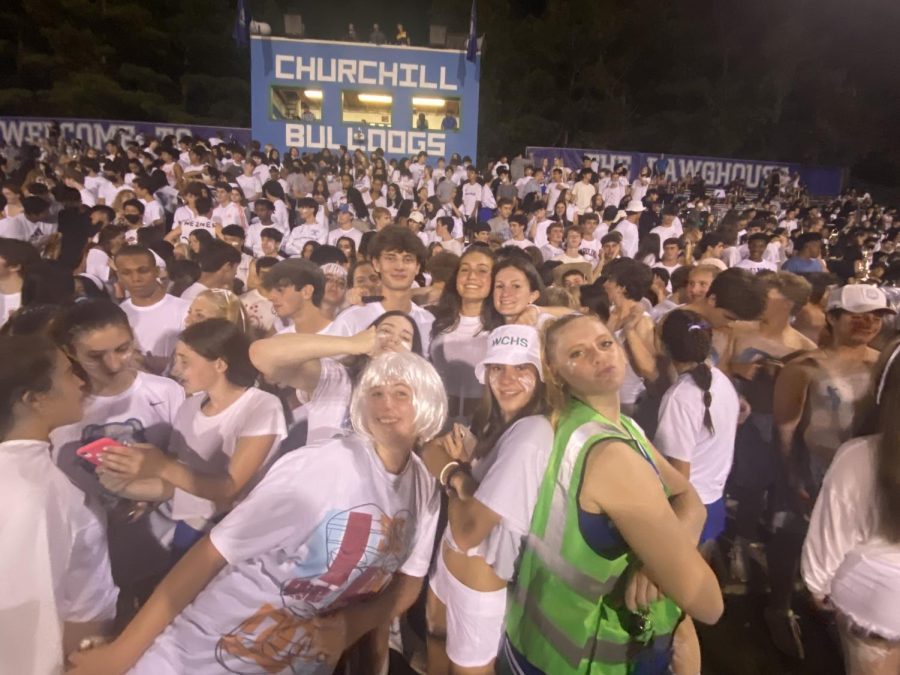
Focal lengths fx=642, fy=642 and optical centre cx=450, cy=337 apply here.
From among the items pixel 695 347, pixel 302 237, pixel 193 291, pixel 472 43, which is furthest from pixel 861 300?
pixel 472 43

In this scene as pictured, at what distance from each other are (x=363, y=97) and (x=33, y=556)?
46.7ft

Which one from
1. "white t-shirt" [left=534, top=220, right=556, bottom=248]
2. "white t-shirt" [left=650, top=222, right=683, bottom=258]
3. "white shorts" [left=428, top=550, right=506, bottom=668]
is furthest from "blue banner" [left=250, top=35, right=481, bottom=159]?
"white shorts" [left=428, top=550, right=506, bottom=668]

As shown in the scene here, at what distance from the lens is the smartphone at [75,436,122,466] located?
1939 mm

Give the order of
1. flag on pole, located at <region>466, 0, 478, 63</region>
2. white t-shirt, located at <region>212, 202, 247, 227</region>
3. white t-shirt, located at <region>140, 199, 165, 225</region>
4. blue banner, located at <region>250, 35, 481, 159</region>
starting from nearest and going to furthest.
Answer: white t-shirt, located at <region>212, 202, 247, 227</region> < white t-shirt, located at <region>140, 199, 165, 225</region> < flag on pole, located at <region>466, 0, 478, 63</region> < blue banner, located at <region>250, 35, 481, 159</region>

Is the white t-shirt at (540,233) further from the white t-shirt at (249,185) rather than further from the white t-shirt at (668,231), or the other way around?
the white t-shirt at (249,185)

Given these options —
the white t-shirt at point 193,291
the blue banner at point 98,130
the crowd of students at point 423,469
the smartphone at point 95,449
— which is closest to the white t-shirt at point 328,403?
the crowd of students at point 423,469

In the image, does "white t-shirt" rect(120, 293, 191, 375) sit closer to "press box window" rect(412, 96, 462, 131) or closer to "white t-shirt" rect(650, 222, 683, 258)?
"white t-shirt" rect(650, 222, 683, 258)

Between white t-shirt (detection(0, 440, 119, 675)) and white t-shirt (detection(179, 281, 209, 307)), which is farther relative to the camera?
white t-shirt (detection(179, 281, 209, 307))

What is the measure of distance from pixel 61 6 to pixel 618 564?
→ 94.1 feet

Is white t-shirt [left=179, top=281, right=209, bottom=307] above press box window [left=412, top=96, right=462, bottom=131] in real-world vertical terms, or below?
below

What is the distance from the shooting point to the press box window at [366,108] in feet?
46.9

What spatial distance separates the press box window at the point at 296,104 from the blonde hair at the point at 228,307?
12.9 m

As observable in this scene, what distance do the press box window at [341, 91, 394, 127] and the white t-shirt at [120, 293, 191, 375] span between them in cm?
1253

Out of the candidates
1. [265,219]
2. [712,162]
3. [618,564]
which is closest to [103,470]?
[618,564]
